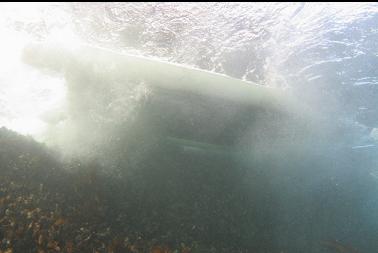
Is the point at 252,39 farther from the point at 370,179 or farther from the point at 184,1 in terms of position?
the point at 370,179

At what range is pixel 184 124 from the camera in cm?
1922

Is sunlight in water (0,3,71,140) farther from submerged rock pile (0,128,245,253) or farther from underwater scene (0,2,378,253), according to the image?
submerged rock pile (0,128,245,253)

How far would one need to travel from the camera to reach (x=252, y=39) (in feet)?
46.1

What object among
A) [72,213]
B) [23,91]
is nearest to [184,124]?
[23,91]


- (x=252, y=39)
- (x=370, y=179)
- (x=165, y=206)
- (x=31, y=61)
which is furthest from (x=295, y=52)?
(x=370, y=179)

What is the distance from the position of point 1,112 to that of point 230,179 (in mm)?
14297

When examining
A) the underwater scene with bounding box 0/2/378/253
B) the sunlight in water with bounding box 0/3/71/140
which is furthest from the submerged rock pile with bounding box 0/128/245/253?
the sunlight in water with bounding box 0/3/71/140

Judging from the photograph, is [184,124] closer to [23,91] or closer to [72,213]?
[23,91]

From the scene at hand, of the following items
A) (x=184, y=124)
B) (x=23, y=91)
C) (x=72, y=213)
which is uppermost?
(x=23, y=91)

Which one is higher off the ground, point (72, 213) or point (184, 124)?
point (184, 124)

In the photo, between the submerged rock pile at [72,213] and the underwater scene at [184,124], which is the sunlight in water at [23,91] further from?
the submerged rock pile at [72,213]

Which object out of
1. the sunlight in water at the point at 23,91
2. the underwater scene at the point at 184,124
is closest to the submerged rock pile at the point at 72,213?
the underwater scene at the point at 184,124

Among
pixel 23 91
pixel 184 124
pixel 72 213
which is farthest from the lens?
pixel 23 91

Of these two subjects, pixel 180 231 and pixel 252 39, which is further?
pixel 252 39
